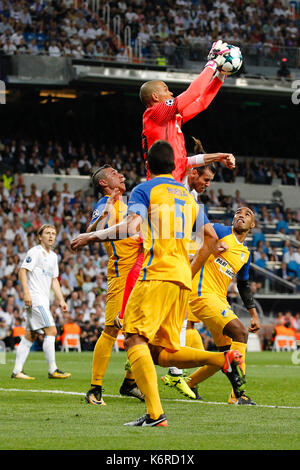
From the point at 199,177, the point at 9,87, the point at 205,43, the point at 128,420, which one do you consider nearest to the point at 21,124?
the point at 9,87

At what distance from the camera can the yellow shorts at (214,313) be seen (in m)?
9.52

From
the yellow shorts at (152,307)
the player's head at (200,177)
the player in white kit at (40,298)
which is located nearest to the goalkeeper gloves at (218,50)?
the player's head at (200,177)

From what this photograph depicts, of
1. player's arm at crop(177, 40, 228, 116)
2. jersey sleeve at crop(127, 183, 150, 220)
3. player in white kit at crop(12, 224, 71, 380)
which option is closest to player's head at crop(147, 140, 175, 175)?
jersey sleeve at crop(127, 183, 150, 220)

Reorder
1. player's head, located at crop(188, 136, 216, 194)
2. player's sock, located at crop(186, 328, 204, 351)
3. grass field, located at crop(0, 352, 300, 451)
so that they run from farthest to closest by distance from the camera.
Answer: player's sock, located at crop(186, 328, 204, 351), player's head, located at crop(188, 136, 216, 194), grass field, located at crop(0, 352, 300, 451)

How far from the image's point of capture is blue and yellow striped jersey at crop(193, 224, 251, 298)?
10016 mm

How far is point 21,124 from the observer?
3491cm

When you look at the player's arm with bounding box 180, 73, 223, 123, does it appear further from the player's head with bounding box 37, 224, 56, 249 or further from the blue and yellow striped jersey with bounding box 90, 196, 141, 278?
the player's head with bounding box 37, 224, 56, 249

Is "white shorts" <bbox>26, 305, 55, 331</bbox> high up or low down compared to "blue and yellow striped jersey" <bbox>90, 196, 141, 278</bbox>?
down

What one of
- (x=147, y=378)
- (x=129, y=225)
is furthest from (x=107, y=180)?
(x=147, y=378)

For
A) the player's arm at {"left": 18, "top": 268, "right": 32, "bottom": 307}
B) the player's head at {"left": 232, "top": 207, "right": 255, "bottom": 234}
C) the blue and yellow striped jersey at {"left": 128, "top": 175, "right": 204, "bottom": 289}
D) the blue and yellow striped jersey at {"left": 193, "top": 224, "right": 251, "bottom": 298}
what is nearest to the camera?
the blue and yellow striped jersey at {"left": 128, "top": 175, "right": 204, "bottom": 289}

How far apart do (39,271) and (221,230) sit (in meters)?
3.83

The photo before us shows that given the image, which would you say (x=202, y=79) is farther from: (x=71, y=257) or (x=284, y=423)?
(x=71, y=257)

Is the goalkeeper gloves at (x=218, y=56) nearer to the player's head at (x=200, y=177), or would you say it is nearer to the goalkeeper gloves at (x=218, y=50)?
the goalkeeper gloves at (x=218, y=50)

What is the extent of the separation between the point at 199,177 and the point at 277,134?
30.8 meters
